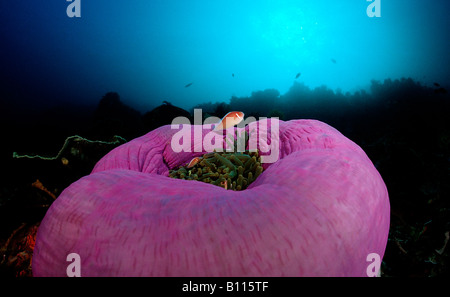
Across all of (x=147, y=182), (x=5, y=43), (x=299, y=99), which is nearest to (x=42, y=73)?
(x=5, y=43)

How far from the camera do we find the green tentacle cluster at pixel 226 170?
147 cm

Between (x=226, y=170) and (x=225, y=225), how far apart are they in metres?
0.81

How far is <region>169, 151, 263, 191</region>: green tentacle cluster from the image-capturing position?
1.47m

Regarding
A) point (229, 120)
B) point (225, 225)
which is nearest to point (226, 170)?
point (229, 120)

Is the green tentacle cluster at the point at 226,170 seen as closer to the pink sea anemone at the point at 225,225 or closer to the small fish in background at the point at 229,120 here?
the small fish in background at the point at 229,120

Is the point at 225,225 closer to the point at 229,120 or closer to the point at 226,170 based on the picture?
the point at 226,170

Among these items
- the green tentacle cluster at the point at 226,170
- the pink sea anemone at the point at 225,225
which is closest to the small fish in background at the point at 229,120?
the green tentacle cluster at the point at 226,170

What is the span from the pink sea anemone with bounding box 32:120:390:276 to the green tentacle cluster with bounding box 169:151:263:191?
42 cm

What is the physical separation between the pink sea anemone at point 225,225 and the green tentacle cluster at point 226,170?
42cm

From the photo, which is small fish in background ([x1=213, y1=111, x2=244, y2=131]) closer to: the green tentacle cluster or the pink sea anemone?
the green tentacle cluster

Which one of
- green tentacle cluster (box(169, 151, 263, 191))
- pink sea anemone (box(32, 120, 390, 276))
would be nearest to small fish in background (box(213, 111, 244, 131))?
green tentacle cluster (box(169, 151, 263, 191))
